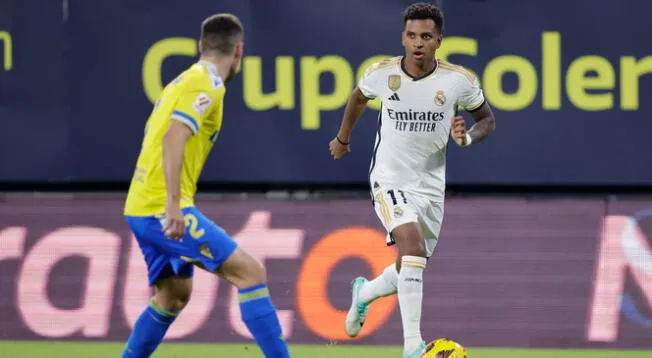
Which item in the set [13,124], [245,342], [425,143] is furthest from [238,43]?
[13,124]

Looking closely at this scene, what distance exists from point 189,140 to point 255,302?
0.79 meters

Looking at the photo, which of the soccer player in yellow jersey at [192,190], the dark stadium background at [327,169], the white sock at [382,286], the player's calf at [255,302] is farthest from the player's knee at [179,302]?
the dark stadium background at [327,169]

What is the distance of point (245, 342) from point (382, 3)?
2390 mm

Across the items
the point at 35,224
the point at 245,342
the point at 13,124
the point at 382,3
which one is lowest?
the point at 245,342

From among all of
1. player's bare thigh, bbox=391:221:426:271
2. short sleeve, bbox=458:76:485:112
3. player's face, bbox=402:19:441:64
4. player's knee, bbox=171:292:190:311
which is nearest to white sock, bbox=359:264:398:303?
player's bare thigh, bbox=391:221:426:271

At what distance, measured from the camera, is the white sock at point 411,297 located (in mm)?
7016

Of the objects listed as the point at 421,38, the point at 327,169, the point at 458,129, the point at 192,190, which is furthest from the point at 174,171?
the point at 327,169

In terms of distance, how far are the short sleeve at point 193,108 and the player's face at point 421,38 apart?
1.51 metres

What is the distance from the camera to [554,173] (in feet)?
30.1

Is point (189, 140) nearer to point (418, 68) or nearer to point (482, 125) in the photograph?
point (418, 68)

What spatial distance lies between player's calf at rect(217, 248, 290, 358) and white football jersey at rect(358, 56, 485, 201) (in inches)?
54.3

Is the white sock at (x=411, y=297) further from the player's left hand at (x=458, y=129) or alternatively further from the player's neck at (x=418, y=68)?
the player's neck at (x=418, y=68)

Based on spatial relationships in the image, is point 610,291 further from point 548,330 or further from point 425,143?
point 425,143

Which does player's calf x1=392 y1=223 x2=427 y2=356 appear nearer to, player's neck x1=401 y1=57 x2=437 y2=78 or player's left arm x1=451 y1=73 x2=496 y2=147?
player's left arm x1=451 y1=73 x2=496 y2=147
